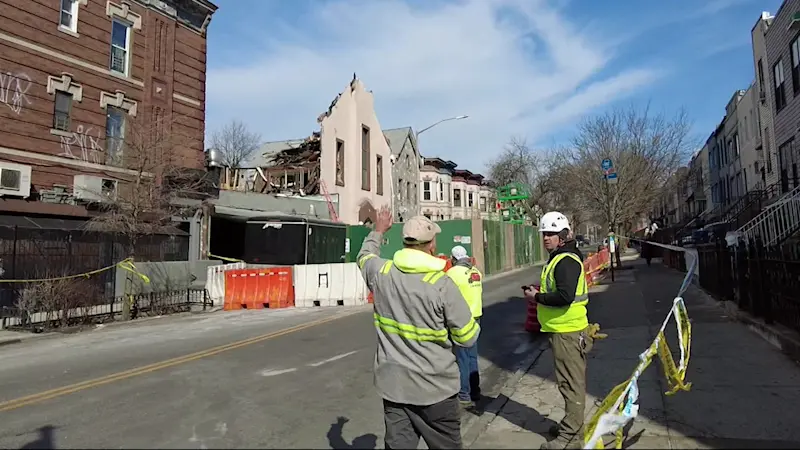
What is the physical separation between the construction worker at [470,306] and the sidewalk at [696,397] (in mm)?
436

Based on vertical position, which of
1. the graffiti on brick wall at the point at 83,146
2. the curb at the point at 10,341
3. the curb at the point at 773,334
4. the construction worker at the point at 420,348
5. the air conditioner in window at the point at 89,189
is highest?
the graffiti on brick wall at the point at 83,146

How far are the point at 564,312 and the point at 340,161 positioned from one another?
28282mm

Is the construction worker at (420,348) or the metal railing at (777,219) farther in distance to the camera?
the metal railing at (777,219)

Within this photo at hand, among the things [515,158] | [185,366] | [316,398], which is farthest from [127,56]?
[515,158]

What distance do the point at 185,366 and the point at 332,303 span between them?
30.4 feet

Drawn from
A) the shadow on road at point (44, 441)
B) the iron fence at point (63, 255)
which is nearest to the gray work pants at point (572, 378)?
the shadow on road at point (44, 441)

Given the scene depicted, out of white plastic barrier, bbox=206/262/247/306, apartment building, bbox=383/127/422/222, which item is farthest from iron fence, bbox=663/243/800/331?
apartment building, bbox=383/127/422/222

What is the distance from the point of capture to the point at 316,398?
615 cm

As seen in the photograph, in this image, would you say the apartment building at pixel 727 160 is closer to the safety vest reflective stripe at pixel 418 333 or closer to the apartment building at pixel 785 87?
the apartment building at pixel 785 87

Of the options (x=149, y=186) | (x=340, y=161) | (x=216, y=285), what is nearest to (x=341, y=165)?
(x=340, y=161)

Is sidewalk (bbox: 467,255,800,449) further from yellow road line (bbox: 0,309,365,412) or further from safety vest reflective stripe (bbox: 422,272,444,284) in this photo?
yellow road line (bbox: 0,309,365,412)

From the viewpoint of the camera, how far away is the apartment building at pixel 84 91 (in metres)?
16.0

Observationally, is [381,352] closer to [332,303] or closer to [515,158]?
[332,303]

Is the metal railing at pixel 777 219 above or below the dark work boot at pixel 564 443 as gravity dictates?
above
